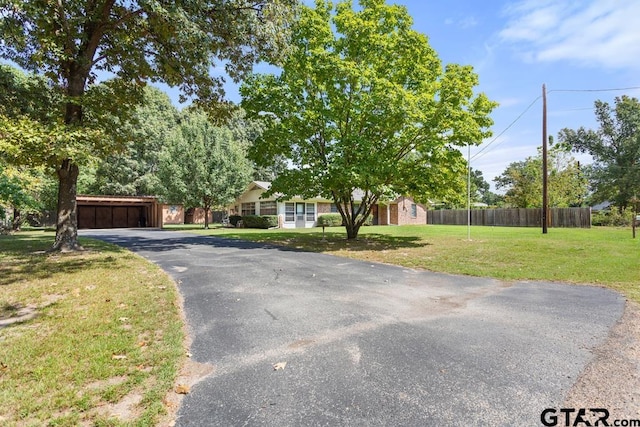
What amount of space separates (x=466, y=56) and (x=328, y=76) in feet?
20.8

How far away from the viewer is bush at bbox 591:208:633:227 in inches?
1038

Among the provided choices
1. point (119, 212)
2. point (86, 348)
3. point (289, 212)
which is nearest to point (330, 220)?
point (289, 212)

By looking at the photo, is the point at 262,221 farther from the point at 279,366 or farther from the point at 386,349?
the point at 279,366

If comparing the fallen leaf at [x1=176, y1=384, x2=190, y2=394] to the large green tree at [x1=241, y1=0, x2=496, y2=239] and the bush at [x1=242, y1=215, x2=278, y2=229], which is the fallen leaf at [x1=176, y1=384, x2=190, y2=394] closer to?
the large green tree at [x1=241, y1=0, x2=496, y2=239]

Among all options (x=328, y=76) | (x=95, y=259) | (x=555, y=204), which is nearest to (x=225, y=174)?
(x=328, y=76)

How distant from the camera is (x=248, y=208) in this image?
1266 inches

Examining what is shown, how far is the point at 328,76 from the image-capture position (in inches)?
525

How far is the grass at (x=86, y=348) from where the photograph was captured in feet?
8.38

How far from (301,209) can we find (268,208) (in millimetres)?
2950

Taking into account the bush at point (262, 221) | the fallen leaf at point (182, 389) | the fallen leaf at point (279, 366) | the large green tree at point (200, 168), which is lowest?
the fallen leaf at point (182, 389)

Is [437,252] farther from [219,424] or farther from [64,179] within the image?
[64,179]

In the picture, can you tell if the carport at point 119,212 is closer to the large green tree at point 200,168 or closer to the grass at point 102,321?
the large green tree at point 200,168

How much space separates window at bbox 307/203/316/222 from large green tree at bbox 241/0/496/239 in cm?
1542

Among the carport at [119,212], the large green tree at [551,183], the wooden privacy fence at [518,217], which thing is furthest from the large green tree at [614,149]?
the carport at [119,212]
